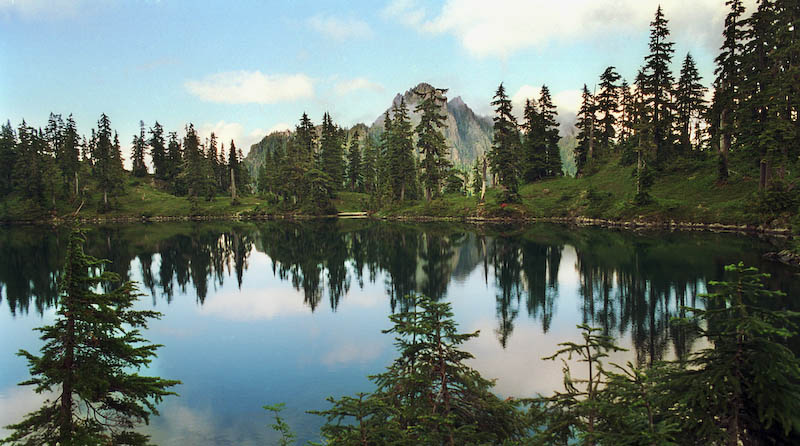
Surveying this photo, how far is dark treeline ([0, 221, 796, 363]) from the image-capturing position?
21922 millimetres

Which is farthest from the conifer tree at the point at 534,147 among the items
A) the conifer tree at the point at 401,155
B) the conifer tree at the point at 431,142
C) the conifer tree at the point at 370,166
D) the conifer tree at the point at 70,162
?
the conifer tree at the point at 70,162

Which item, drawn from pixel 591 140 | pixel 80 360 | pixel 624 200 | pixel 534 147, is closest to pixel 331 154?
pixel 534 147

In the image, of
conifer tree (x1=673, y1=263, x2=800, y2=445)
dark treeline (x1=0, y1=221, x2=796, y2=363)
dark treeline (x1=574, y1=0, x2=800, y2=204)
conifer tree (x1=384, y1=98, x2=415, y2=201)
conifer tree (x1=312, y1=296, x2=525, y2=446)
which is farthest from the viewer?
conifer tree (x1=384, y1=98, x2=415, y2=201)

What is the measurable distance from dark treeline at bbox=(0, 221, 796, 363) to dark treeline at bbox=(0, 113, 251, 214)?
54.1 meters

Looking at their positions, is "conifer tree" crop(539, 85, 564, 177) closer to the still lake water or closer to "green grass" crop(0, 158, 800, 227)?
"green grass" crop(0, 158, 800, 227)

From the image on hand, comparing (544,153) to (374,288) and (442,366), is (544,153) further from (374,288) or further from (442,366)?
(442,366)

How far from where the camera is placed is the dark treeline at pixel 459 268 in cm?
2192

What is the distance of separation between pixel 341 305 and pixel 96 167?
13020 centimetres

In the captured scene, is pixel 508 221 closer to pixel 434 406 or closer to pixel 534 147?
pixel 534 147

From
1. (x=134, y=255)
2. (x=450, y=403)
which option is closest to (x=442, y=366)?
(x=450, y=403)

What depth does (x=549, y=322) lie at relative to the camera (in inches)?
799

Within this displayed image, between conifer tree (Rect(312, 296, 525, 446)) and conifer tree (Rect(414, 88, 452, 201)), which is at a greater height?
conifer tree (Rect(414, 88, 452, 201))

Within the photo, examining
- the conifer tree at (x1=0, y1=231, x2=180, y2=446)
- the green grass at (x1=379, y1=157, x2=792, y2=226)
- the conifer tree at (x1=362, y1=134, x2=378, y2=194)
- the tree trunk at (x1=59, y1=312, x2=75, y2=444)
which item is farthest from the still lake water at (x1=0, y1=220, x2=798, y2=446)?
the conifer tree at (x1=362, y1=134, x2=378, y2=194)

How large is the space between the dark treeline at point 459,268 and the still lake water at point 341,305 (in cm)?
14
